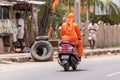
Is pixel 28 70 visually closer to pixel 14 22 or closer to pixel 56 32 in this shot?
pixel 14 22

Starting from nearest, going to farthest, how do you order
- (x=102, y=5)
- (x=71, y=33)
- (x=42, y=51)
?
1. (x=71, y=33)
2. (x=42, y=51)
3. (x=102, y=5)

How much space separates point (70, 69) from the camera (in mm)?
18625

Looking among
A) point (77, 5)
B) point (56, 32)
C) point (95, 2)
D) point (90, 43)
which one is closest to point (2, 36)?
point (77, 5)

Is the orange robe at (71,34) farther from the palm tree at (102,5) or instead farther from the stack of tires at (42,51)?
the palm tree at (102,5)

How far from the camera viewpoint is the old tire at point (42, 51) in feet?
75.6

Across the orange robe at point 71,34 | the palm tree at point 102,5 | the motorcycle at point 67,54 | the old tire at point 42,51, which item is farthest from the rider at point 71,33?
the palm tree at point 102,5

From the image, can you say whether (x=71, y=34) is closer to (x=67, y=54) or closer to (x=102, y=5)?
(x=67, y=54)

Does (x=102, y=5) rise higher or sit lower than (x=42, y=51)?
higher

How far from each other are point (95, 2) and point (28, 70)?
78.6ft

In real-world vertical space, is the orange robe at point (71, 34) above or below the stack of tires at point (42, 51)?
above

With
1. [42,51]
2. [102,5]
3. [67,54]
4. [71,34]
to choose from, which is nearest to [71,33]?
[71,34]

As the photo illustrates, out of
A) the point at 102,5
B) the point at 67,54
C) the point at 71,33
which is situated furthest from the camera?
the point at 102,5

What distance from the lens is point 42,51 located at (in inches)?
928

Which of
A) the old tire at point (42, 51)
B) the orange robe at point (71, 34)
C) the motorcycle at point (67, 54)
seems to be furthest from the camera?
the old tire at point (42, 51)
